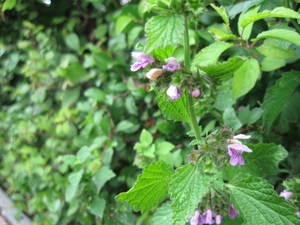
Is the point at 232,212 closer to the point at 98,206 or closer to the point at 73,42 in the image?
the point at 98,206

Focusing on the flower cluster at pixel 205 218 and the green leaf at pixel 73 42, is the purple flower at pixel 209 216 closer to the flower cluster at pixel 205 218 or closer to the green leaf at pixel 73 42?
the flower cluster at pixel 205 218

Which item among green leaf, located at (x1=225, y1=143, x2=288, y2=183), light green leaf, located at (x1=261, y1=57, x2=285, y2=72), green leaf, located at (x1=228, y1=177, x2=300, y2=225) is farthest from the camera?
light green leaf, located at (x1=261, y1=57, x2=285, y2=72)

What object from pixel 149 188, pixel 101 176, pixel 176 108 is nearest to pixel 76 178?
pixel 101 176

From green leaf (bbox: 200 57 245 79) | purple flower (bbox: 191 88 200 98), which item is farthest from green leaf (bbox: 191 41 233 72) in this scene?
purple flower (bbox: 191 88 200 98)

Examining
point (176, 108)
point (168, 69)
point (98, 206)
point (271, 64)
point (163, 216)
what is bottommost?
point (98, 206)

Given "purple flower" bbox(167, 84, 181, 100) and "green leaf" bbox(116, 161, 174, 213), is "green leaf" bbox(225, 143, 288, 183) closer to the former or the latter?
"green leaf" bbox(116, 161, 174, 213)

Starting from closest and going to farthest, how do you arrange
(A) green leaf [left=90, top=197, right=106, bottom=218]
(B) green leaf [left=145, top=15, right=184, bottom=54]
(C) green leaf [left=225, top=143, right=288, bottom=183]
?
(B) green leaf [left=145, top=15, right=184, bottom=54] < (C) green leaf [left=225, top=143, right=288, bottom=183] < (A) green leaf [left=90, top=197, right=106, bottom=218]
